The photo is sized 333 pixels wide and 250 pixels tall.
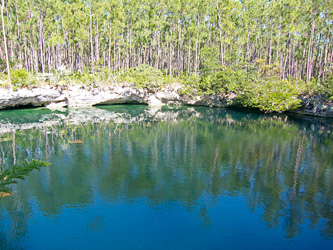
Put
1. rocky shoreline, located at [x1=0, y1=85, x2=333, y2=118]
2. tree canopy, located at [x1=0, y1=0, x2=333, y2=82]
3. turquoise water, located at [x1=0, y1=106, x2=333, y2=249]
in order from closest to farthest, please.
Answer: turquoise water, located at [x1=0, y1=106, x2=333, y2=249] < rocky shoreline, located at [x1=0, y1=85, x2=333, y2=118] < tree canopy, located at [x1=0, y1=0, x2=333, y2=82]

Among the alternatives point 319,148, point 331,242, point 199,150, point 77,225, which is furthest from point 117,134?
point 331,242

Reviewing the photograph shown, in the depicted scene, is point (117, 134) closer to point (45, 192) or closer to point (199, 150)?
point (199, 150)

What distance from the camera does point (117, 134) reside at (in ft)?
66.6

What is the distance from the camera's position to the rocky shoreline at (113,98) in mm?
28042

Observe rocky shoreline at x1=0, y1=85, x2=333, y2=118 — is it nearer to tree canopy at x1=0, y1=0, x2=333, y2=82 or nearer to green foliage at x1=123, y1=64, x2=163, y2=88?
green foliage at x1=123, y1=64, x2=163, y2=88

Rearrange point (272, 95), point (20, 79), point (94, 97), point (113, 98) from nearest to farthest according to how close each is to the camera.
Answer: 1. point (20, 79)
2. point (272, 95)
3. point (94, 97)
4. point (113, 98)

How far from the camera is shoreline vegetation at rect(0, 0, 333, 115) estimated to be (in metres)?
30.0

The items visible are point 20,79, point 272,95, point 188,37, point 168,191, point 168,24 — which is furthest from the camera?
point 188,37

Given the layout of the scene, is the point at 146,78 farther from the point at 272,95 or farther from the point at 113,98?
the point at 272,95

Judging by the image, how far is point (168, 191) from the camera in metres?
10.7

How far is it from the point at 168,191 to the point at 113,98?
2659 cm

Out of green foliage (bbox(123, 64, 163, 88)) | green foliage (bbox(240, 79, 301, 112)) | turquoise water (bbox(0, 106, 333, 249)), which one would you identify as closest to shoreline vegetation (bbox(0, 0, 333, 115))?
green foliage (bbox(240, 79, 301, 112))

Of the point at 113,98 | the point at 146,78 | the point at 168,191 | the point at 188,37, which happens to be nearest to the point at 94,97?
the point at 113,98

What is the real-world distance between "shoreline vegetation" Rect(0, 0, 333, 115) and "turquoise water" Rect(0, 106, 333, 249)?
10.1 meters
